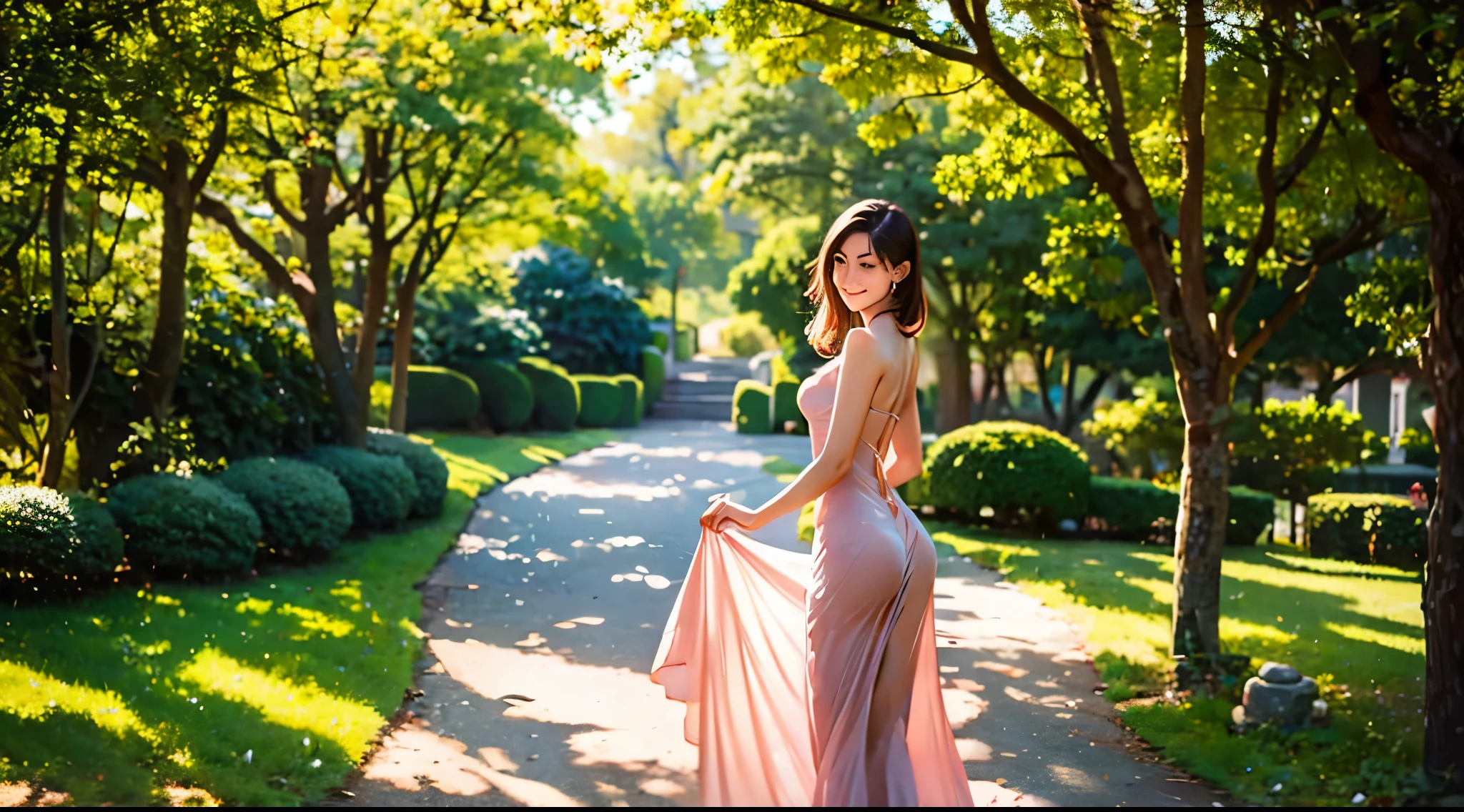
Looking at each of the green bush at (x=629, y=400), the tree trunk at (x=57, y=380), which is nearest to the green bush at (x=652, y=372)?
the green bush at (x=629, y=400)

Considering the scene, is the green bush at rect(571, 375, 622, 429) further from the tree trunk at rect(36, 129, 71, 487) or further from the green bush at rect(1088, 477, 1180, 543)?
the tree trunk at rect(36, 129, 71, 487)

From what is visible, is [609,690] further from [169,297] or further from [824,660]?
[169,297]

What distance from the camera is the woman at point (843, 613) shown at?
166 inches

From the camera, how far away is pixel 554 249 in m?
36.3

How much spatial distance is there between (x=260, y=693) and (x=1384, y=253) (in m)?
22.1

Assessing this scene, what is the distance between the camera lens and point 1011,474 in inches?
579

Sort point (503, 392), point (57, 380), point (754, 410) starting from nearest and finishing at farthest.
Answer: point (57, 380) < point (503, 392) < point (754, 410)

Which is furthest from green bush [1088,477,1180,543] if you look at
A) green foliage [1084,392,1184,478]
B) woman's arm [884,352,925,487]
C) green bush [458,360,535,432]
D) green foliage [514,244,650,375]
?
green foliage [514,244,650,375]

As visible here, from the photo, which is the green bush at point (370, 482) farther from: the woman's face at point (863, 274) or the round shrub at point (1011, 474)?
the woman's face at point (863, 274)

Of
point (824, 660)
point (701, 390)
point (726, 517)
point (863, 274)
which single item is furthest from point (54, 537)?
point (701, 390)

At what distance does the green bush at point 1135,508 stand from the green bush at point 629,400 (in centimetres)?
1762

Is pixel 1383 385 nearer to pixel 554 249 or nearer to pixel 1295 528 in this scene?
pixel 1295 528

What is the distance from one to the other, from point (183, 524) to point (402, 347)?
9.39 metres

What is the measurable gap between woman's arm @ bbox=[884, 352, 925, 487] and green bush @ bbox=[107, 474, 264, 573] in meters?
6.87
